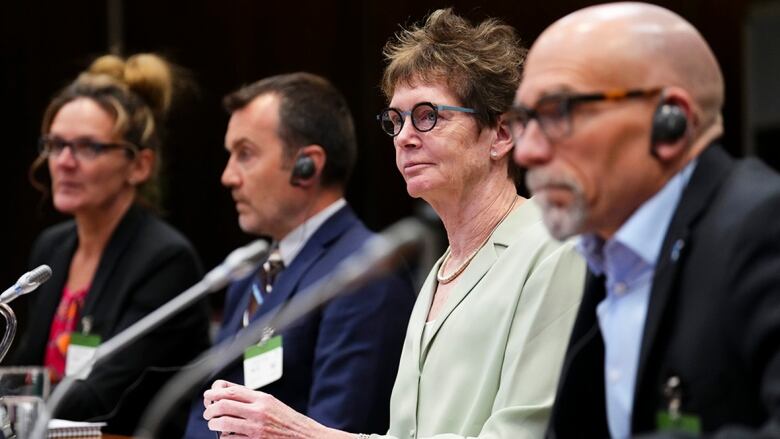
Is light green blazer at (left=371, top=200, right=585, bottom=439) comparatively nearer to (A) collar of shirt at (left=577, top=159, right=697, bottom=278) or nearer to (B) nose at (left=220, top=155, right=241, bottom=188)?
(A) collar of shirt at (left=577, top=159, right=697, bottom=278)

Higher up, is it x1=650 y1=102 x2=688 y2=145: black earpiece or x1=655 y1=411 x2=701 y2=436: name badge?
x1=650 y1=102 x2=688 y2=145: black earpiece

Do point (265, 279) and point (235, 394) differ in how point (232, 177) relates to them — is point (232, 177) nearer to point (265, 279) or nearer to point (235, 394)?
point (265, 279)

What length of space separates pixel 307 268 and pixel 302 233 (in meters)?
0.16

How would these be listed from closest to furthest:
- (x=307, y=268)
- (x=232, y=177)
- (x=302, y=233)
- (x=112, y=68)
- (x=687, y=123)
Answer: (x=687, y=123)
(x=307, y=268)
(x=302, y=233)
(x=232, y=177)
(x=112, y=68)

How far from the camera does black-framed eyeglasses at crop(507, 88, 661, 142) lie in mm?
1711

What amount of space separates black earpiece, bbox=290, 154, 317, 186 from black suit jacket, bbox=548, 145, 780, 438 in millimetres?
1780

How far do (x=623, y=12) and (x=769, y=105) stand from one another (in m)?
2.84

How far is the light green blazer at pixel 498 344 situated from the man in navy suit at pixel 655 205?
44 cm

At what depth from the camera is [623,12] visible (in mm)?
1759

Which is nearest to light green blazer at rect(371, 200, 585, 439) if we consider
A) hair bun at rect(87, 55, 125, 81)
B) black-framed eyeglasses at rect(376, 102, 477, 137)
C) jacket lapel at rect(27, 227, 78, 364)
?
black-framed eyeglasses at rect(376, 102, 477, 137)

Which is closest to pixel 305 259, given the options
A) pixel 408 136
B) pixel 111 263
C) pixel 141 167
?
pixel 408 136

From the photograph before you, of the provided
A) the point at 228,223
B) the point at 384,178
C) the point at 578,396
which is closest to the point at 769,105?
the point at 384,178

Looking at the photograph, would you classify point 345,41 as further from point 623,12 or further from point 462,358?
point 623,12

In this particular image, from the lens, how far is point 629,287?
1.79 metres
